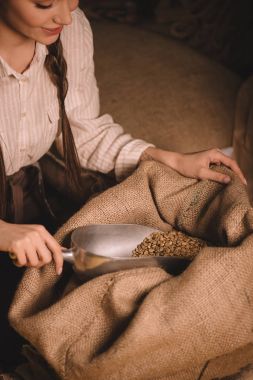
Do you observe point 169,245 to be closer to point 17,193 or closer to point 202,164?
point 202,164

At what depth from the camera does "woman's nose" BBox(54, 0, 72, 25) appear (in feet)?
3.11

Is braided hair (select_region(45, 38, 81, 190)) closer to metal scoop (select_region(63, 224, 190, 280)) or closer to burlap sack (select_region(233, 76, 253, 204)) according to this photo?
metal scoop (select_region(63, 224, 190, 280))

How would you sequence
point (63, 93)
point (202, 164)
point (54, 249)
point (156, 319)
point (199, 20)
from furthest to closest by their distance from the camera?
1. point (199, 20)
2. point (63, 93)
3. point (202, 164)
4. point (54, 249)
5. point (156, 319)

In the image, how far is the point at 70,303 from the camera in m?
0.80

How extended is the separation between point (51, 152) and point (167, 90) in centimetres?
43

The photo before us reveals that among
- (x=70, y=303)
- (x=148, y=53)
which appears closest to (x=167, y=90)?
(x=148, y=53)

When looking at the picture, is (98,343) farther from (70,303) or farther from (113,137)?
(113,137)

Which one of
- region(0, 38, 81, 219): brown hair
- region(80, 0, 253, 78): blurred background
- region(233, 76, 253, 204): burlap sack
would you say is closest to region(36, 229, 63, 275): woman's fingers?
region(0, 38, 81, 219): brown hair

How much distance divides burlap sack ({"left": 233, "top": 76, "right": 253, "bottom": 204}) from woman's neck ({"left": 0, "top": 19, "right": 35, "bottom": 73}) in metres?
0.66

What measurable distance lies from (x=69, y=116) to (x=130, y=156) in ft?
0.58

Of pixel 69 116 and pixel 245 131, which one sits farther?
pixel 245 131

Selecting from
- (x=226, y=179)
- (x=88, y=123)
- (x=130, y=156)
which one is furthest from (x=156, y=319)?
(x=88, y=123)

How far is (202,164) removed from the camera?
105 centimetres

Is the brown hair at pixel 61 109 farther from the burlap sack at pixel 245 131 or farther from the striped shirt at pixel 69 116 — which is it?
the burlap sack at pixel 245 131
